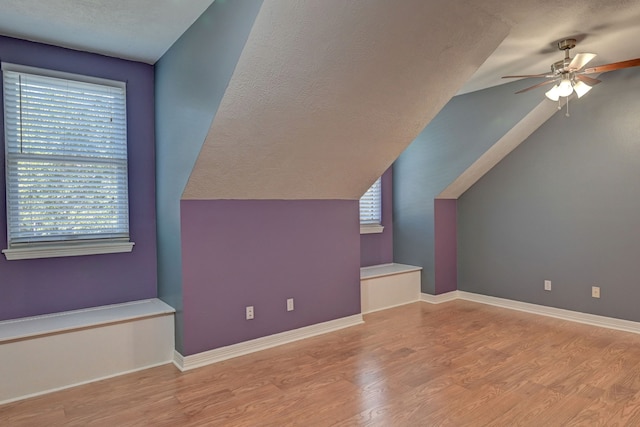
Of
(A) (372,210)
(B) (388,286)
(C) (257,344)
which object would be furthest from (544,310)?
(C) (257,344)

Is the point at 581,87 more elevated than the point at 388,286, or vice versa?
the point at 581,87

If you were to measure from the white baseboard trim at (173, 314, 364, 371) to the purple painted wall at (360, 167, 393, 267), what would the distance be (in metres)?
1.10

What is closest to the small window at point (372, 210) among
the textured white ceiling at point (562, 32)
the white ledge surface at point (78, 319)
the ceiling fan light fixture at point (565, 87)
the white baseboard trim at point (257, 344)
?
the white baseboard trim at point (257, 344)

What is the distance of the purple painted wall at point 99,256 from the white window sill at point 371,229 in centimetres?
246

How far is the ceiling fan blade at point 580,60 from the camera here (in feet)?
8.70

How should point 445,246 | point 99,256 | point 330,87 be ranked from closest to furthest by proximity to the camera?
point 330,87 → point 99,256 → point 445,246

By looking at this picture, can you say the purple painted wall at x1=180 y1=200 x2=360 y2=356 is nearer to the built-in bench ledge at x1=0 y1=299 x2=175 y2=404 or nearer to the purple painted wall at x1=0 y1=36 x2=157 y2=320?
the built-in bench ledge at x1=0 y1=299 x2=175 y2=404

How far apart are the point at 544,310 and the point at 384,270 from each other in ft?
5.96

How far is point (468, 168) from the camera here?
4512mm

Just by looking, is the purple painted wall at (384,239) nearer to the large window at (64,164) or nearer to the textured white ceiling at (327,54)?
the textured white ceiling at (327,54)

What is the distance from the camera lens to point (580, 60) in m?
2.74

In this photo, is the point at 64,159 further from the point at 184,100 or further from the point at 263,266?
the point at 263,266

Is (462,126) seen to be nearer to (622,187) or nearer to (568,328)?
(622,187)

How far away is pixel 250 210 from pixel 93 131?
1.40 metres
